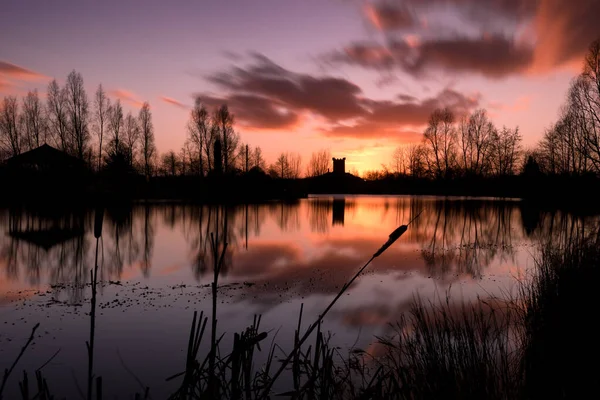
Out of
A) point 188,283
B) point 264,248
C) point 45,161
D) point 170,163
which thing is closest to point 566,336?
point 188,283

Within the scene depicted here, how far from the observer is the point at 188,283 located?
13531mm

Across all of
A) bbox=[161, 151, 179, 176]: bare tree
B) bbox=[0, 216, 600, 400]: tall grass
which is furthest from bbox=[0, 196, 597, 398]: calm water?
bbox=[161, 151, 179, 176]: bare tree

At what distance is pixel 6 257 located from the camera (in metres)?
17.0

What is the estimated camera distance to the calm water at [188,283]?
25.8 feet

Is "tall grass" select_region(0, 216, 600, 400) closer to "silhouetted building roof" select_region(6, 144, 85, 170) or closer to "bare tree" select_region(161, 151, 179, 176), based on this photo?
"silhouetted building roof" select_region(6, 144, 85, 170)

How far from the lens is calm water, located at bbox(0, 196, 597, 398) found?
25.8 feet

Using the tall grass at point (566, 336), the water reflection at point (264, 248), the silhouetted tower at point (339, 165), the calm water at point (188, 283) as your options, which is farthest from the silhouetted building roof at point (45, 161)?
the silhouetted tower at point (339, 165)

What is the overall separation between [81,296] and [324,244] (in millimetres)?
13511

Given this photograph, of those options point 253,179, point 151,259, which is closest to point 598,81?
point 151,259

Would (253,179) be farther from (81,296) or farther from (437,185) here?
(81,296)

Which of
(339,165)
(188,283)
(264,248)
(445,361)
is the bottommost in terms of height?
(188,283)

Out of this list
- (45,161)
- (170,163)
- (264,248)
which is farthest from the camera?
(170,163)

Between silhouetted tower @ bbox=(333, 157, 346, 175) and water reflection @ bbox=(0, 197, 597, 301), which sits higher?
silhouetted tower @ bbox=(333, 157, 346, 175)

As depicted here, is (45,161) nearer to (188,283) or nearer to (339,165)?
(188,283)
